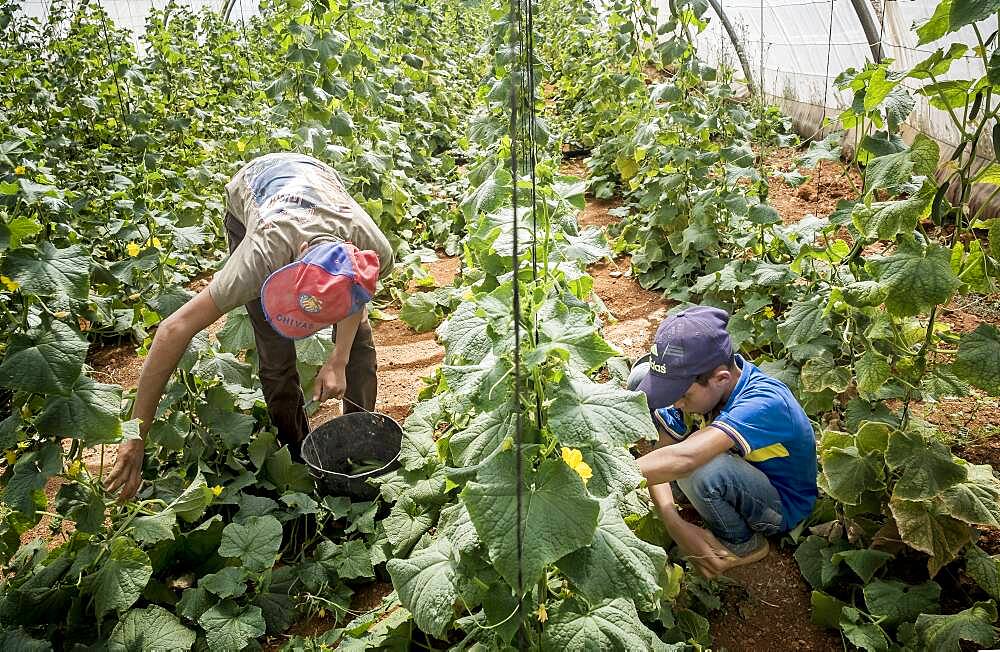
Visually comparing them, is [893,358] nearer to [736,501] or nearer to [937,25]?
[736,501]

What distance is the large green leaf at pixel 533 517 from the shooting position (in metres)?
1.50

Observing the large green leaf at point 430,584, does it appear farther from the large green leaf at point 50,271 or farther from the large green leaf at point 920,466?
the large green leaf at point 920,466

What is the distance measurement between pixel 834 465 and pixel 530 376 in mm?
1221

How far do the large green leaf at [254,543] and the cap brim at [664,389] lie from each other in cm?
127

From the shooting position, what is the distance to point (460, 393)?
1656mm

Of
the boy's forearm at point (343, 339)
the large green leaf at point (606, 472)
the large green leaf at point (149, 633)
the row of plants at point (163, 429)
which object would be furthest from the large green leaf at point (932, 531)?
the large green leaf at point (149, 633)

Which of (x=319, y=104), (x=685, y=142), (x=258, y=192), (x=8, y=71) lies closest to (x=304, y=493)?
(x=258, y=192)

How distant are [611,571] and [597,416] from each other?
34cm

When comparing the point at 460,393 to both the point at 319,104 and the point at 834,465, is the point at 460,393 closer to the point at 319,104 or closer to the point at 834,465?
the point at 834,465

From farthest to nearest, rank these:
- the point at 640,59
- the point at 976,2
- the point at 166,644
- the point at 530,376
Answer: the point at 640,59 → the point at 166,644 → the point at 530,376 → the point at 976,2

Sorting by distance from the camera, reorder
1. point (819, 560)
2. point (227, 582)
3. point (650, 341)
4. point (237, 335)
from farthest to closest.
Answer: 1. point (650, 341)
2. point (237, 335)
3. point (819, 560)
4. point (227, 582)

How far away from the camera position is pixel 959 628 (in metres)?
2.00

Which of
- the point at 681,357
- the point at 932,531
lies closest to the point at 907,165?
the point at 681,357

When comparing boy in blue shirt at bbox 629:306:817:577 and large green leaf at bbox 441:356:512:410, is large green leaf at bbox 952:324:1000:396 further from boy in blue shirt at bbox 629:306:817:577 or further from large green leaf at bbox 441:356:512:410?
large green leaf at bbox 441:356:512:410
